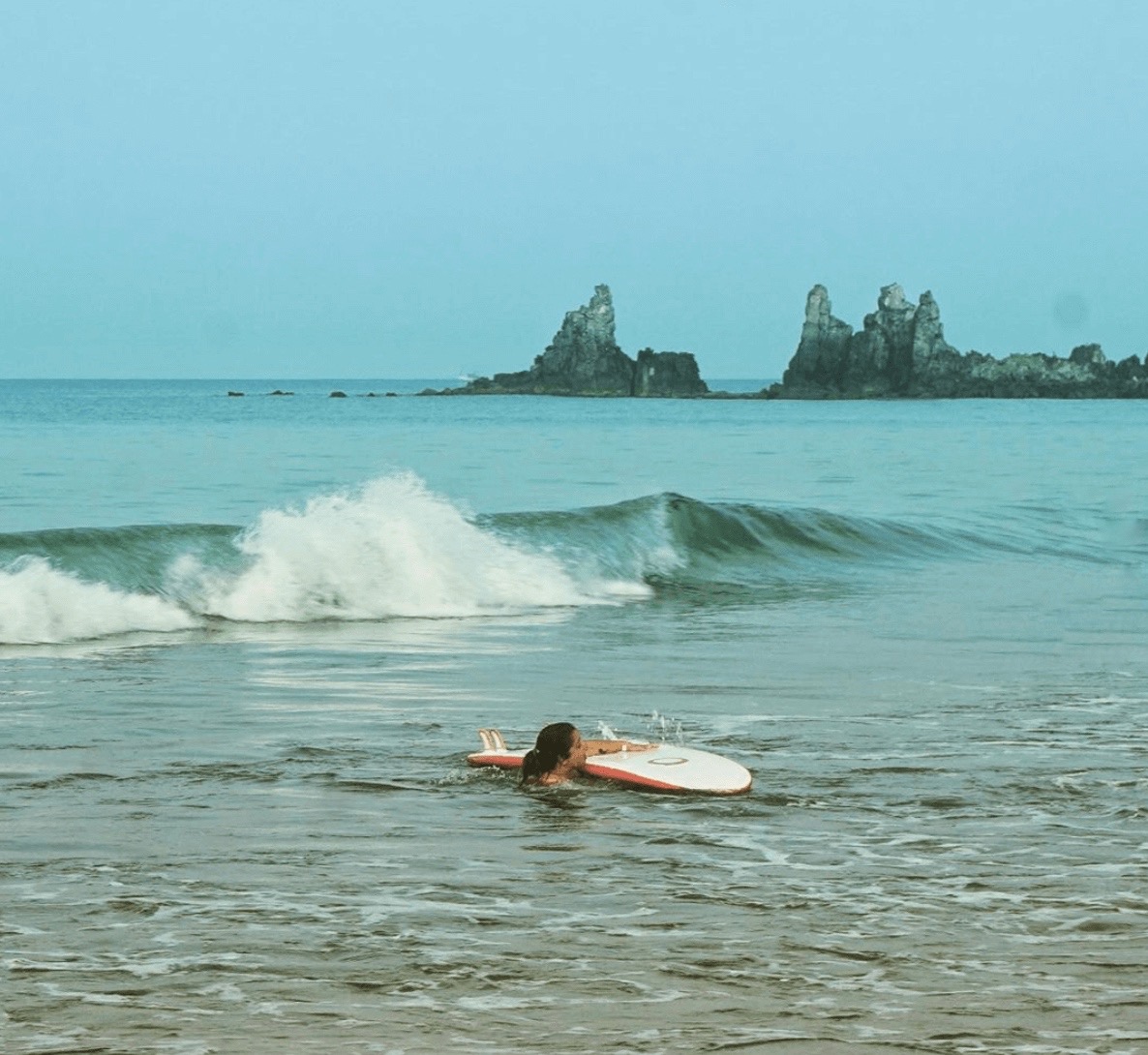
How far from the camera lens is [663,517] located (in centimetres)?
3244

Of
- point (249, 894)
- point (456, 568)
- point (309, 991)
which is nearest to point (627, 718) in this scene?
point (249, 894)

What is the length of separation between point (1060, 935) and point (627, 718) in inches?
246

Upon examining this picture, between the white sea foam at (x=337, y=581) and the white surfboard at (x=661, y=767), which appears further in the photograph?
the white sea foam at (x=337, y=581)

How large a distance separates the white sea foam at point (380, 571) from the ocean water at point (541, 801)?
7 cm

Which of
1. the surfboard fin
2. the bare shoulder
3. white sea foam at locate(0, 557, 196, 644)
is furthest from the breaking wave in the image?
the bare shoulder

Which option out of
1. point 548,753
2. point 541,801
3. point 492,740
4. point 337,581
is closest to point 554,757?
point 548,753

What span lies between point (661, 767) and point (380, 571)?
13.9 m

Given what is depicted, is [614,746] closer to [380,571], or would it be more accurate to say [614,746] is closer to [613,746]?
[613,746]

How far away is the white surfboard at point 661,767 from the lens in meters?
10.2

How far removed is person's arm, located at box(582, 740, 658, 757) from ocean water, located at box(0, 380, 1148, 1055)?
0.31 m

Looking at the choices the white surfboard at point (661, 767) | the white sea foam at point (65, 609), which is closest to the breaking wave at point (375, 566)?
the white sea foam at point (65, 609)

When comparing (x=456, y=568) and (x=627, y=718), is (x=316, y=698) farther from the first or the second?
(x=456, y=568)

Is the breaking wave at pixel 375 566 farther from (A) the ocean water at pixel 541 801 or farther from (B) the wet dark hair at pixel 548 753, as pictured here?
(B) the wet dark hair at pixel 548 753

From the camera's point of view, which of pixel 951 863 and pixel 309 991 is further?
pixel 951 863
